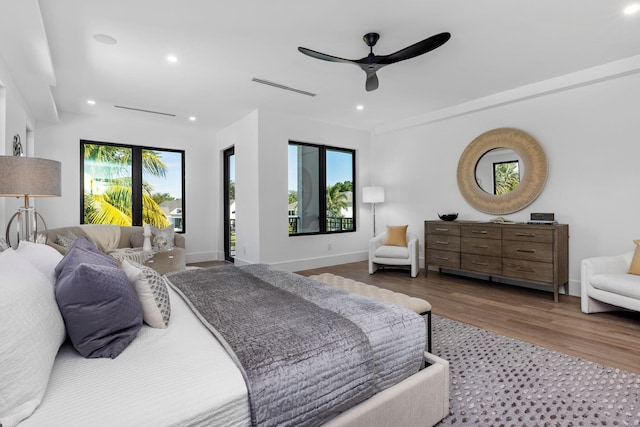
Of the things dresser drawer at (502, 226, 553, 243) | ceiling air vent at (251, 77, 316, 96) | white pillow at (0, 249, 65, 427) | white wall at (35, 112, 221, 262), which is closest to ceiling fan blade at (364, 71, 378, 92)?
ceiling air vent at (251, 77, 316, 96)

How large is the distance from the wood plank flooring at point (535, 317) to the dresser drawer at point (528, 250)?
1.51 feet

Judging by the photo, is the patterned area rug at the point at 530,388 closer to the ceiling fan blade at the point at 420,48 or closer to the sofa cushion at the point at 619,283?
the sofa cushion at the point at 619,283

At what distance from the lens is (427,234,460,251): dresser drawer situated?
4535mm

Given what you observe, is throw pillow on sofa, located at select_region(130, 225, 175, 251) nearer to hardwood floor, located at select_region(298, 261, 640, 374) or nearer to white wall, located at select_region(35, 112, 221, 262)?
white wall, located at select_region(35, 112, 221, 262)

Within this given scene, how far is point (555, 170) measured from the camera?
401 cm

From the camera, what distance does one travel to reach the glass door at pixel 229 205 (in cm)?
616

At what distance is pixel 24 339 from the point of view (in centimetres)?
88

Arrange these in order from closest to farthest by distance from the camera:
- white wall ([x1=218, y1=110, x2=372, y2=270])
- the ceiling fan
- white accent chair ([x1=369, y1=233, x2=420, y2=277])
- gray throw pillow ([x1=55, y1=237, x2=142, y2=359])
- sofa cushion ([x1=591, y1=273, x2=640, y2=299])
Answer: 1. gray throw pillow ([x1=55, y1=237, x2=142, y2=359])
2. the ceiling fan
3. sofa cushion ([x1=591, y1=273, x2=640, y2=299])
4. white accent chair ([x1=369, y1=233, x2=420, y2=277])
5. white wall ([x1=218, y1=110, x2=372, y2=270])

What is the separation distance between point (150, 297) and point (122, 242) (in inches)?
150

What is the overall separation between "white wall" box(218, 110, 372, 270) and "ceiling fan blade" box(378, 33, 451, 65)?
102 inches

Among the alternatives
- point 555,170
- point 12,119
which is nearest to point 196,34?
point 12,119

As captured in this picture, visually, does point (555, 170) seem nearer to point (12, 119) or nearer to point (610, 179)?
point (610, 179)

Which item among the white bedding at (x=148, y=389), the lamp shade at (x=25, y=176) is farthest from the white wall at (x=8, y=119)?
the white bedding at (x=148, y=389)

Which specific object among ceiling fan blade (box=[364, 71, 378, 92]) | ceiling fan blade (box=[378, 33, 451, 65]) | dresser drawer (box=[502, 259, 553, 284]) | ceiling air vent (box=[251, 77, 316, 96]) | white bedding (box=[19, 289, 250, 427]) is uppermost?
ceiling air vent (box=[251, 77, 316, 96])
